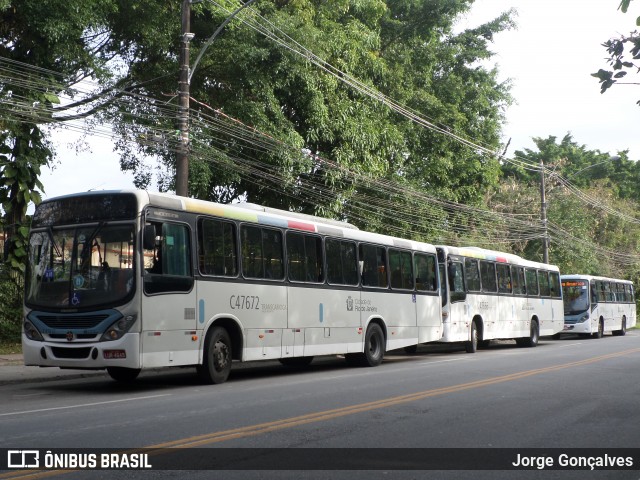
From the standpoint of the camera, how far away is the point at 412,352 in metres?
28.4

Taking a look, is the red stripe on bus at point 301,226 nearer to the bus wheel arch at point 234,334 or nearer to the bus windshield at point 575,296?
the bus wheel arch at point 234,334

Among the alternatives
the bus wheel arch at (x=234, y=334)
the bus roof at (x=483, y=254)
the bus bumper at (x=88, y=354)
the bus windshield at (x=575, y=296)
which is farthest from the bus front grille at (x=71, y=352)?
the bus windshield at (x=575, y=296)

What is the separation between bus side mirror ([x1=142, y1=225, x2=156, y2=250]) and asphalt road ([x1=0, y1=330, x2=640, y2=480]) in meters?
2.31

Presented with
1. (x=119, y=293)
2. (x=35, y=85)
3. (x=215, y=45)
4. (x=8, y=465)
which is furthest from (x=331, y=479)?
(x=215, y=45)

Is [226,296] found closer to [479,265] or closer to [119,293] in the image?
[119,293]

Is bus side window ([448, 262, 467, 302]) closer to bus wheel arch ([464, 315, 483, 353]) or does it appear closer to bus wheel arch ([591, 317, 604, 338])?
bus wheel arch ([464, 315, 483, 353])

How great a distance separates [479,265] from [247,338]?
1351cm

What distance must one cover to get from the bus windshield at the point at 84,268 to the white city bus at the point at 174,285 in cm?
2

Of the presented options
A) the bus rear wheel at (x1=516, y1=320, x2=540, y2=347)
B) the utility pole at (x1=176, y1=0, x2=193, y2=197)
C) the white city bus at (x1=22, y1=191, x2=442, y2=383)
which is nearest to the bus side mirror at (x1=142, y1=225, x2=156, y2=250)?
the white city bus at (x1=22, y1=191, x2=442, y2=383)

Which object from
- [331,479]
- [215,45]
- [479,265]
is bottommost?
[331,479]

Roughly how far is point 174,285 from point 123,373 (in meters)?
2.43

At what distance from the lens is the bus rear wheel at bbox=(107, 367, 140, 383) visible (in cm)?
1492

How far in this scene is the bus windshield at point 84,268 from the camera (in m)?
13.2

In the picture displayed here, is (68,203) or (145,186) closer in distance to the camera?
(68,203)
